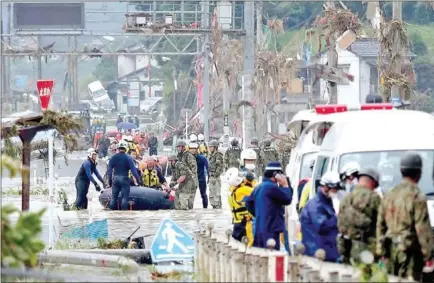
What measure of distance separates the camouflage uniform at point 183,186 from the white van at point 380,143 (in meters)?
13.6

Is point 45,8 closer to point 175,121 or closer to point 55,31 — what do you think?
point 55,31

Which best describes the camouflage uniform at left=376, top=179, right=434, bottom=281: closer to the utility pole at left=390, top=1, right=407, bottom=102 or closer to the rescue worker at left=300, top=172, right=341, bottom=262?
the rescue worker at left=300, top=172, right=341, bottom=262

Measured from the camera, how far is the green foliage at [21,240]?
45.3 feet

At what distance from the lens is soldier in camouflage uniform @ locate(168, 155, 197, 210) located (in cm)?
3409

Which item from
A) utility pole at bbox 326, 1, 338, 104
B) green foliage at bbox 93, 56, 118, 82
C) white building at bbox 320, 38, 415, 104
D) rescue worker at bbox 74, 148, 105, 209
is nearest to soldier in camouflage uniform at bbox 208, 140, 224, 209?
rescue worker at bbox 74, 148, 105, 209

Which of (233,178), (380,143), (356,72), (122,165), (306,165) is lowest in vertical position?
(122,165)

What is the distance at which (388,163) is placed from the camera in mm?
19844

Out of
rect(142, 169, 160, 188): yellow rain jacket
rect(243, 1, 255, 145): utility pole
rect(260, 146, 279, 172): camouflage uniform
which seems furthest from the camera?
rect(243, 1, 255, 145): utility pole

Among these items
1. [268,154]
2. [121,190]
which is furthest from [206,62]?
[121,190]

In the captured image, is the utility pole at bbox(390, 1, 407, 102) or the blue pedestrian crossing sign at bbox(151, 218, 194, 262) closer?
the blue pedestrian crossing sign at bbox(151, 218, 194, 262)

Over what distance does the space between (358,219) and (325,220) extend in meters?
0.95

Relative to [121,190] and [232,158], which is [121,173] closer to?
[121,190]

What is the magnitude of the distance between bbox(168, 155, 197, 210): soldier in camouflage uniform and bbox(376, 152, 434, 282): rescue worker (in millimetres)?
18673

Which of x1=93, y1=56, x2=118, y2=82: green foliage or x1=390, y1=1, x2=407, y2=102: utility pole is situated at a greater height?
x1=93, y1=56, x2=118, y2=82: green foliage
